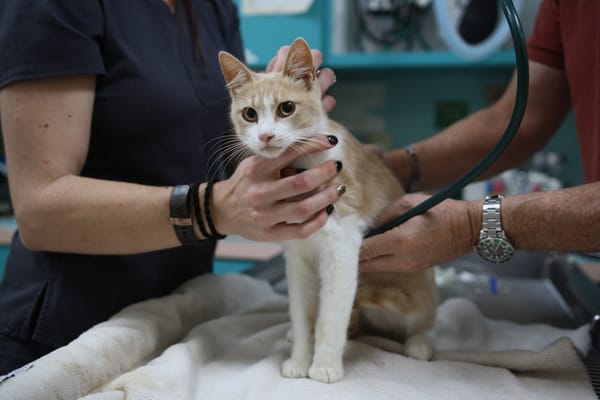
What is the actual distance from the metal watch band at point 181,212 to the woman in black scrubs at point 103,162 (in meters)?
0.01

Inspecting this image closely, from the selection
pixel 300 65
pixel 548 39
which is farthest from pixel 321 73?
pixel 548 39

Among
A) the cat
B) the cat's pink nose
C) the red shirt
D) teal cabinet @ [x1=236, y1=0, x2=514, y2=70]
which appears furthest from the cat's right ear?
teal cabinet @ [x1=236, y1=0, x2=514, y2=70]

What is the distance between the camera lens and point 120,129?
81cm

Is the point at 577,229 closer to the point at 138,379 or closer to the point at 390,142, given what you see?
the point at 138,379

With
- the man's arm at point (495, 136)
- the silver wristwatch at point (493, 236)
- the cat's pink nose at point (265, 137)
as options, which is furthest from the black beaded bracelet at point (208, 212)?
the man's arm at point (495, 136)

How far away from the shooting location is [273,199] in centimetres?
70

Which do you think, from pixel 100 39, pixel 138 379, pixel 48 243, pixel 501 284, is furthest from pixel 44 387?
pixel 501 284

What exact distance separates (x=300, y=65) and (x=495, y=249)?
1.50ft

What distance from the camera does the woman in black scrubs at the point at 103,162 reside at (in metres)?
0.71

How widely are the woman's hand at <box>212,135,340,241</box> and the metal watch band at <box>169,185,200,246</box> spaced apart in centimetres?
4

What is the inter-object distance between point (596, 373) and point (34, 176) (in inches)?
36.3

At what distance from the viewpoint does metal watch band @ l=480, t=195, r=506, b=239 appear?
79 cm

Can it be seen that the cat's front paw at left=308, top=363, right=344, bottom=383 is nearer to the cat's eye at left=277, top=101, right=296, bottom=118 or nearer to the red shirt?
the cat's eye at left=277, top=101, right=296, bottom=118

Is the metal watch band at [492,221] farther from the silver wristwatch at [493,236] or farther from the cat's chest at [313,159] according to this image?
the cat's chest at [313,159]
